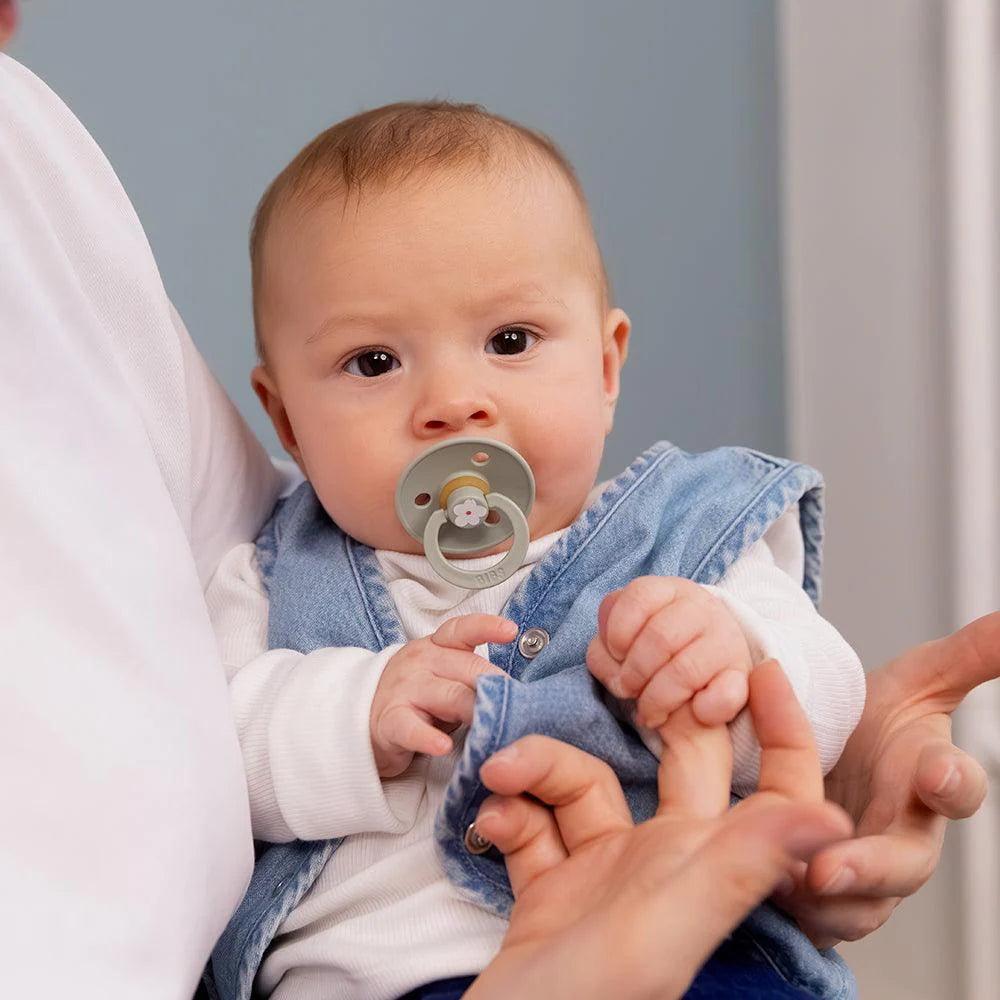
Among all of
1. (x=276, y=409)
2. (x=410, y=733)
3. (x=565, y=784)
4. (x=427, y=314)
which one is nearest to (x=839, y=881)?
(x=565, y=784)

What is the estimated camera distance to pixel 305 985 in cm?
86

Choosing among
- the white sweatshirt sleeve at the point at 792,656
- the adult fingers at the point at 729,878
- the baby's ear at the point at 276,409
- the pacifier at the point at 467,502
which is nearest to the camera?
the adult fingers at the point at 729,878

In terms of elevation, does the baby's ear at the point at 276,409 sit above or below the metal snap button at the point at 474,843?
above

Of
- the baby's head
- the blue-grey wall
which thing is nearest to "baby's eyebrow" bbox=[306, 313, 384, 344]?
the baby's head

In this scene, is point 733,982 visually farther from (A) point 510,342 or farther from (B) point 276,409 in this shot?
(B) point 276,409

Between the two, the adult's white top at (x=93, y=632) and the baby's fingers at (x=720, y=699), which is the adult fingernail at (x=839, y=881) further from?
the adult's white top at (x=93, y=632)

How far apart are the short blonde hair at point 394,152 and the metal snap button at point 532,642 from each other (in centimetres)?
33

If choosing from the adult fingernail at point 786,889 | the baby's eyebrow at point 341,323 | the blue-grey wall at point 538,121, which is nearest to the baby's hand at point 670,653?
the adult fingernail at point 786,889

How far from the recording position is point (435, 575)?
100 centimetres

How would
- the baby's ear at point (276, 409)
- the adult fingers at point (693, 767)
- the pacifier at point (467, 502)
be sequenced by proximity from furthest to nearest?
1. the baby's ear at point (276, 409)
2. the pacifier at point (467, 502)
3. the adult fingers at point (693, 767)

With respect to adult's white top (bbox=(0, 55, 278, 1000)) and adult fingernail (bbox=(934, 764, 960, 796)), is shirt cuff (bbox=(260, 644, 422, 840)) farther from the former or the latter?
adult fingernail (bbox=(934, 764, 960, 796))

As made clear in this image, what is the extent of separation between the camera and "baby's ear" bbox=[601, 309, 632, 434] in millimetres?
1118

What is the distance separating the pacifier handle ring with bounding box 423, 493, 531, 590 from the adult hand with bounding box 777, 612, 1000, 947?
297 millimetres

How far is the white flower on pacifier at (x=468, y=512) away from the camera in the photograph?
0.92 m
